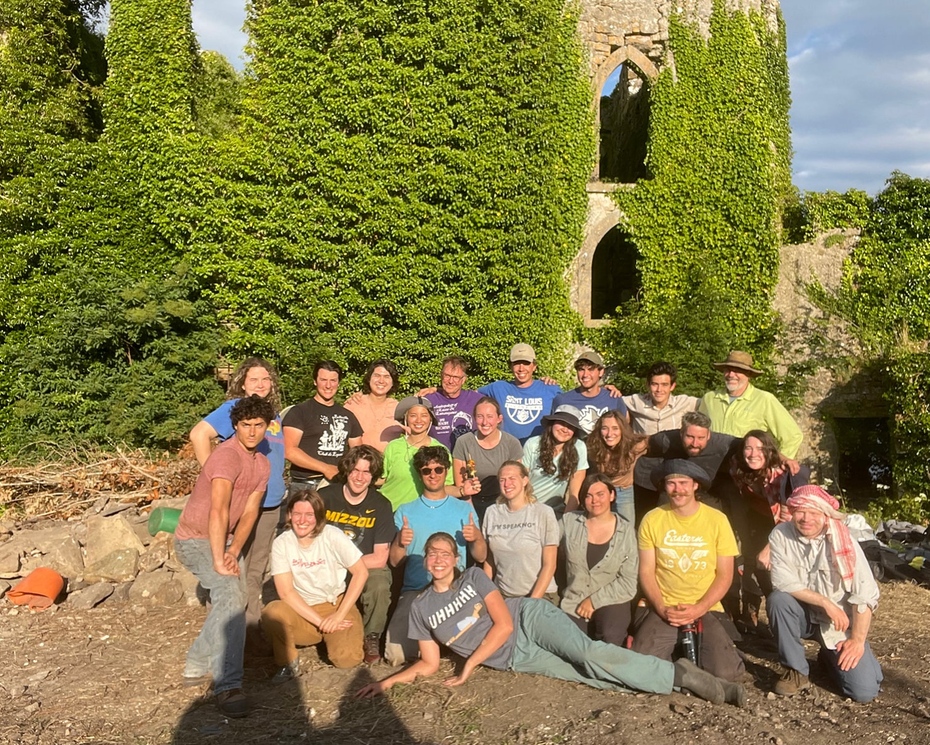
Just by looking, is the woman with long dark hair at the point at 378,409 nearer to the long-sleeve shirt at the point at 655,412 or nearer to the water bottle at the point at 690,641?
the long-sleeve shirt at the point at 655,412

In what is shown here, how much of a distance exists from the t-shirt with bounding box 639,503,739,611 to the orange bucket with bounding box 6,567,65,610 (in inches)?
207

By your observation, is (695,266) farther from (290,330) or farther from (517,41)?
(290,330)

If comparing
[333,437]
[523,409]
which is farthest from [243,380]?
[523,409]

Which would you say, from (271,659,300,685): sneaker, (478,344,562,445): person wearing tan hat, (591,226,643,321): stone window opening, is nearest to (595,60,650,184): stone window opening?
(591,226,643,321): stone window opening

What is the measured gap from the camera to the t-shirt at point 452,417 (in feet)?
22.0

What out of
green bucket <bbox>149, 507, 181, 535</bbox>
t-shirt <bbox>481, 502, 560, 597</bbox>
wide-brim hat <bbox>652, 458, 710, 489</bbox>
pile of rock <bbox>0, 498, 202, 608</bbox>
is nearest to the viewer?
wide-brim hat <bbox>652, 458, 710, 489</bbox>

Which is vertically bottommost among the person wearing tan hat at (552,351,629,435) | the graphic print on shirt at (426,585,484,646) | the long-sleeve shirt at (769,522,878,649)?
the graphic print on shirt at (426,585,484,646)

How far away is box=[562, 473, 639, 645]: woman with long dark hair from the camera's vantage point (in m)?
5.30

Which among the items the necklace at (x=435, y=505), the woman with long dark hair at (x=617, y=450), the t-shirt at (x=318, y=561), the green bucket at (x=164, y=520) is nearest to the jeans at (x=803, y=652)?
the woman with long dark hair at (x=617, y=450)

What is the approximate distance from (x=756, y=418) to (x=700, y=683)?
2.35 m

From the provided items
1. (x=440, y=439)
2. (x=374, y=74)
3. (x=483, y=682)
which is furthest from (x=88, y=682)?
(x=374, y=74)

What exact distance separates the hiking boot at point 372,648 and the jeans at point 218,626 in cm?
100

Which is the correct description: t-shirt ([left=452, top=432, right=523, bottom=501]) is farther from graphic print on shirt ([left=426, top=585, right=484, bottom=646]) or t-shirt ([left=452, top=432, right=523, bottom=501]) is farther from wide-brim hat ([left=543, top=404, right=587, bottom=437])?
graphic print on shirt ([left=426, top=585, right=484, bottom=646])

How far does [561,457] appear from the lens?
594cm
